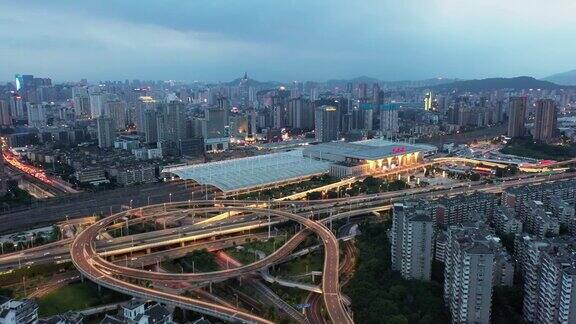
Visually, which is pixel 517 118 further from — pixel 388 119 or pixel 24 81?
pixel 24 81

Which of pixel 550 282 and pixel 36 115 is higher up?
pixel 36 115

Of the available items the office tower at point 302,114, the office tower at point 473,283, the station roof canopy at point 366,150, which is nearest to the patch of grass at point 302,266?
the office tower at point 473,283

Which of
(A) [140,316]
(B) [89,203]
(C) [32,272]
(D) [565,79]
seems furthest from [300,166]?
(D) [565,79]

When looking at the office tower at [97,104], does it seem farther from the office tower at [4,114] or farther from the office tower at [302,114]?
the office tower at [302,114]

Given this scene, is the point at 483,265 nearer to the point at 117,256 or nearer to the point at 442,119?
the point at 117,256

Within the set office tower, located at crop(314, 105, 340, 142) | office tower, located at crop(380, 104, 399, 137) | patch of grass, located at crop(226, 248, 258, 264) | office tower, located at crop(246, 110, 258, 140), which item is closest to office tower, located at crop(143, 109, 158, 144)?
office tower, located at crop(246, 110, 258, 140)

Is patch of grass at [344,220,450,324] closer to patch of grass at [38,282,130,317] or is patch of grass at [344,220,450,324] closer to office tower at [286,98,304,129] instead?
patch of grass at [38,282,130,317]
